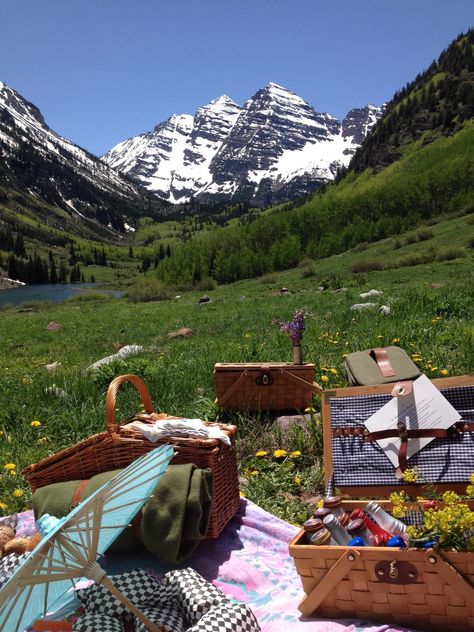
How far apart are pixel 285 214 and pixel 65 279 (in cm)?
12685

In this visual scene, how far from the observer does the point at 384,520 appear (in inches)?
129

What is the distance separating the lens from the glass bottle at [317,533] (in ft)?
10.0

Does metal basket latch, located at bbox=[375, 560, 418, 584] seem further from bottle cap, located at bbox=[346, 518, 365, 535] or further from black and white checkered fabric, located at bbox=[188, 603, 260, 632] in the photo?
black and white checkered fabric, located at bbox=[188, 603, 260, 632]

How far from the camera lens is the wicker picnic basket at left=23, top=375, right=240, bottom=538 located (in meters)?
4.28

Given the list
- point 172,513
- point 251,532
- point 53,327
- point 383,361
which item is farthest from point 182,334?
point 172,513

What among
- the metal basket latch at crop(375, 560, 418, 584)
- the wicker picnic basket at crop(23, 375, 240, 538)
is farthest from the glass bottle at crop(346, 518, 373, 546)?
the wicker picnic basket at crop(23, 375, 240, 538)

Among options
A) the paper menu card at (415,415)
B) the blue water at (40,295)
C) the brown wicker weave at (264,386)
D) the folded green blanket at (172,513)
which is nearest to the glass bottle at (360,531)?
the paper menu card at (415,415)

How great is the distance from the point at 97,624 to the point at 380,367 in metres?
3.86

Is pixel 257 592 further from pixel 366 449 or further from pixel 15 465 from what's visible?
pixel 15 465

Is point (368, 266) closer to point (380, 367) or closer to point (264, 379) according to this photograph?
point (264, 379)

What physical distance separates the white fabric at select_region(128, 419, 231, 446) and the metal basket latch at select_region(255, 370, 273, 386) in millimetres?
2135

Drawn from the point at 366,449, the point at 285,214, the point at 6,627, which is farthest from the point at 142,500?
the point at 285,214

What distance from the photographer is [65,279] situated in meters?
188

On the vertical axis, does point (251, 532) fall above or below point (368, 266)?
below
